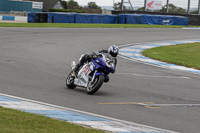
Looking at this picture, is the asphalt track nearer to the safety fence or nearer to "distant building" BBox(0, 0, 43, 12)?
the safety fence

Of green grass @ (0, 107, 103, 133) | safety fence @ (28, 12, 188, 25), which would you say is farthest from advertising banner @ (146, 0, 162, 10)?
green grass @ (0, 107, 103, 133)

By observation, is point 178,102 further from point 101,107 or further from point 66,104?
point 66,104

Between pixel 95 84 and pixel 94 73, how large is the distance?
305 millimetres

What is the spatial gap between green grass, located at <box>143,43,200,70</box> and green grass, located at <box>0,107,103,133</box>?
439 inches

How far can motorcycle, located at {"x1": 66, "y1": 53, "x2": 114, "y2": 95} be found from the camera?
9.89m

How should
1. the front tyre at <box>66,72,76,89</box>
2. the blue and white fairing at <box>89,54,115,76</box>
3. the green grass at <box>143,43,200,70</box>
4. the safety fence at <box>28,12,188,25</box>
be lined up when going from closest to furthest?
the blue and white fairing at <box>89,54,115,76</box> < the front tyre at <box>66,72,76,89</box> < the green grass at <box>143,43,200,70</box> < the safety fence at <box>28,12,188,25</box>

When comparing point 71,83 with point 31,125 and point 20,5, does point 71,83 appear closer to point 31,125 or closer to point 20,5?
point 31,125

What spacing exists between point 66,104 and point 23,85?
88.4 inches

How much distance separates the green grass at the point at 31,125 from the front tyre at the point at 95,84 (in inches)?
125

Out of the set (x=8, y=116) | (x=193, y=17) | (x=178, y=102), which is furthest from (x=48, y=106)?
(x=193, y=17)

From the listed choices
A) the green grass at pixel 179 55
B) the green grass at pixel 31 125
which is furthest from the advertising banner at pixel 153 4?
the green grass at pixel 31 125

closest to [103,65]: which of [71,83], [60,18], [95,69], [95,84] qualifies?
[95,69]

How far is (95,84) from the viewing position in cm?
991

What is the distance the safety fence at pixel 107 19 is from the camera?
42.1 metres
